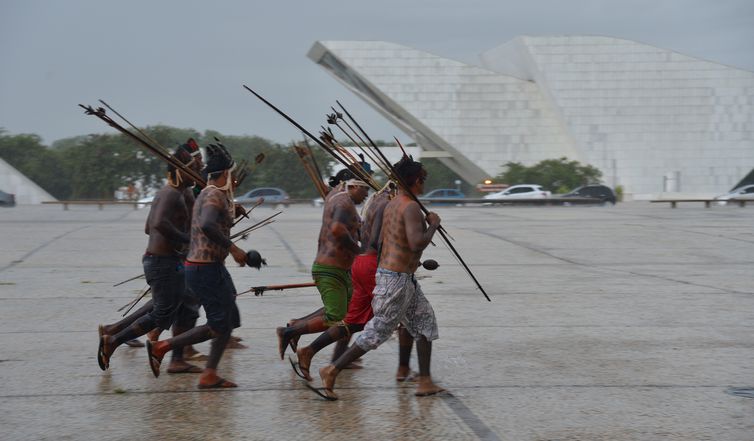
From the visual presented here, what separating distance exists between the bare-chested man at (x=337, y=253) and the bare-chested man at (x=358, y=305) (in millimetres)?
64

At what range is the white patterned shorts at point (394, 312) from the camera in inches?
261

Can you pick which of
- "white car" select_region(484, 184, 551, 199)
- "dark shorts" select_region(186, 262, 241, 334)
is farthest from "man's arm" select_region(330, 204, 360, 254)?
"white car" select_region(484, 184, 551, 199)

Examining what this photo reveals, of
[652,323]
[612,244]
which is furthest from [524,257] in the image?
[652,323]

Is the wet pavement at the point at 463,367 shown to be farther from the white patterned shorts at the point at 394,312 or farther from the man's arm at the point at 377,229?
the man's arm at the point at 377,229

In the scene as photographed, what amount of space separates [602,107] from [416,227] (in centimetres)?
7886

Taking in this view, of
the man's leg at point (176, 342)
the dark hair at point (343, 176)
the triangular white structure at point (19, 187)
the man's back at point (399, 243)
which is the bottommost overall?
the man's leg at point (176, 342)

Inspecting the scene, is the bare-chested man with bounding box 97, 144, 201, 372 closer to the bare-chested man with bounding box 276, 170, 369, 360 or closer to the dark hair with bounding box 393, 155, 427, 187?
the bare-chested man with bounding box 276, 170, 369, 360

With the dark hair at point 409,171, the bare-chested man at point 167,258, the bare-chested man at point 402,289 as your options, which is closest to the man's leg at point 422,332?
the bare-chested man at point 402,289

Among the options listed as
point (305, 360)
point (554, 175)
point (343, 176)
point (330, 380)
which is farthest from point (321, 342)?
point (554, 175)

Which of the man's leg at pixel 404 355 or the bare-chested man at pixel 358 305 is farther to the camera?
the man's leg at pixel 404 355

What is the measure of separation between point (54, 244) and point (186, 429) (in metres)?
16.6

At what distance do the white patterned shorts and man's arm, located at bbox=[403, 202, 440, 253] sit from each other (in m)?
0.24

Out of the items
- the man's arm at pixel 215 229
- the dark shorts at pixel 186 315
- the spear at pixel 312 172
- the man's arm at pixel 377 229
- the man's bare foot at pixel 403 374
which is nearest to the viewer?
the man's arm at pixel 215 229

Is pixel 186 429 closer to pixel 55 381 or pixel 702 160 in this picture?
pixel 55 381
